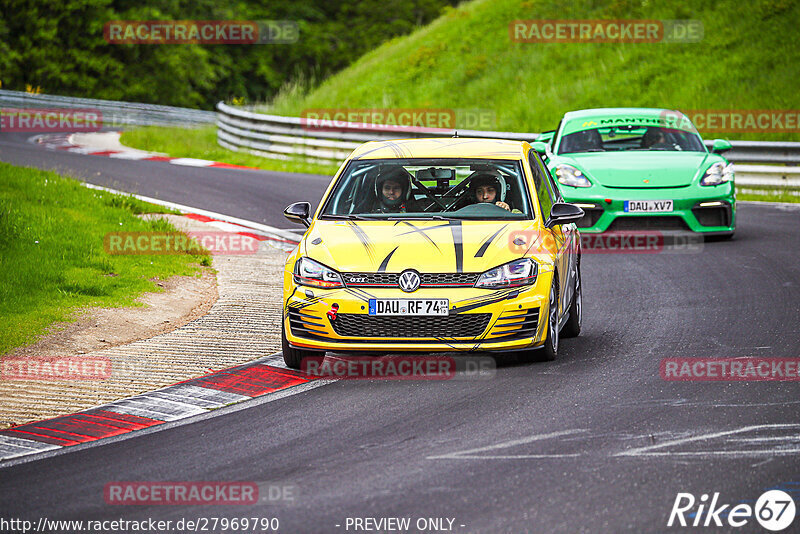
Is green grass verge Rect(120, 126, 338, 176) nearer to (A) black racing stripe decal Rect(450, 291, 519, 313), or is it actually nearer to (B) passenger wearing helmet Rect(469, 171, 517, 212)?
(B) passenger wearing helmet Rect(469, 171, 517, 212)

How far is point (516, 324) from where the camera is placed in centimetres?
822

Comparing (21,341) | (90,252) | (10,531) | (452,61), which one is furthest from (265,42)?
(10,531)

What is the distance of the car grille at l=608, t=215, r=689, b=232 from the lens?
14.4 metres

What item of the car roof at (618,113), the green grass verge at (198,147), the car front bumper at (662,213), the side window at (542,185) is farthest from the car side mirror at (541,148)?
the green grass verge at (198,147)

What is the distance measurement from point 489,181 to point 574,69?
2282cm

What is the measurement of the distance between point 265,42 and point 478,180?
2069 inches

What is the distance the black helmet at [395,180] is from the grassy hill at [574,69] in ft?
54.2

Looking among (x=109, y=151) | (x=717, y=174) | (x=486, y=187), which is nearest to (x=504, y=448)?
(x=486, y=187)

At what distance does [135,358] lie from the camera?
29.5 feet

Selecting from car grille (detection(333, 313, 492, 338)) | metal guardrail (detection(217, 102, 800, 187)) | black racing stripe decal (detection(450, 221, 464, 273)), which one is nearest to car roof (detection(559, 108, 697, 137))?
metal guardrail (detection(217, 102, 800, 187))

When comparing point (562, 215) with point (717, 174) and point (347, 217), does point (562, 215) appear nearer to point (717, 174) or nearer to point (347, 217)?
point (347, 217)

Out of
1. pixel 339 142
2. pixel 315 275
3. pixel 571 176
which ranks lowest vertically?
pixel 315 275

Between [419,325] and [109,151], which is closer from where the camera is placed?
[419,325]

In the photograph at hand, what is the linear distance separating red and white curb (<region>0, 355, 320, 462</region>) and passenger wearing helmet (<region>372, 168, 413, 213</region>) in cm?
150
